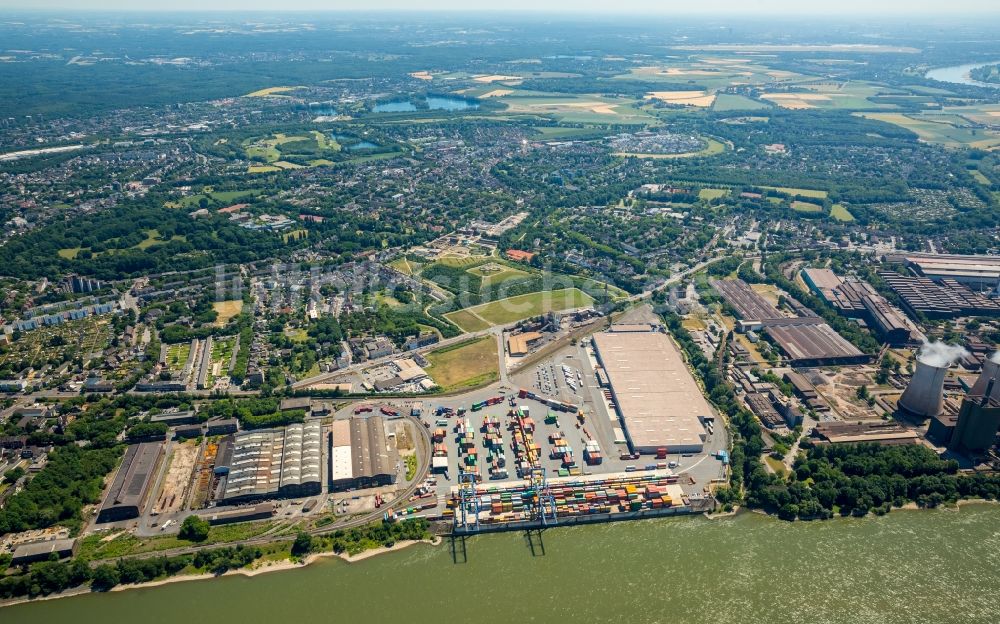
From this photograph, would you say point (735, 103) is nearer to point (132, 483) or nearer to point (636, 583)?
point (636, 583)

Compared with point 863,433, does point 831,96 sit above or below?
above

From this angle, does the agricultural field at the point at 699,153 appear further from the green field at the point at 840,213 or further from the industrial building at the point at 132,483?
the industrial building at the point at 132,483

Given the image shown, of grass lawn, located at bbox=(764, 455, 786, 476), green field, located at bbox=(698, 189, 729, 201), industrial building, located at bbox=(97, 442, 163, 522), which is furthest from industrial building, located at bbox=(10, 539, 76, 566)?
green field, located at bbox=(698, 189, 729, 201)

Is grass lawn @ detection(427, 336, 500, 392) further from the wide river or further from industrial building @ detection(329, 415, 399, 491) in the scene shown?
the wide river

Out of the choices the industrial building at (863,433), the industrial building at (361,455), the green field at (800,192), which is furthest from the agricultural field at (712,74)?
the industrial building at (361,455)

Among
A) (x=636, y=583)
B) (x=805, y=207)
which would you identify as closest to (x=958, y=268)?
(x=805, y=207)

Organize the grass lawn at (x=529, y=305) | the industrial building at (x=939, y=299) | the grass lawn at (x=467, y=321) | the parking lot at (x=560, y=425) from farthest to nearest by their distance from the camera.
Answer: the industrial building at (x=939, y=299)
the grass lawn at (x=529, y=305)
the grass lawn at (x=467, y=321)
the parking lot at (x=560, y=425)
